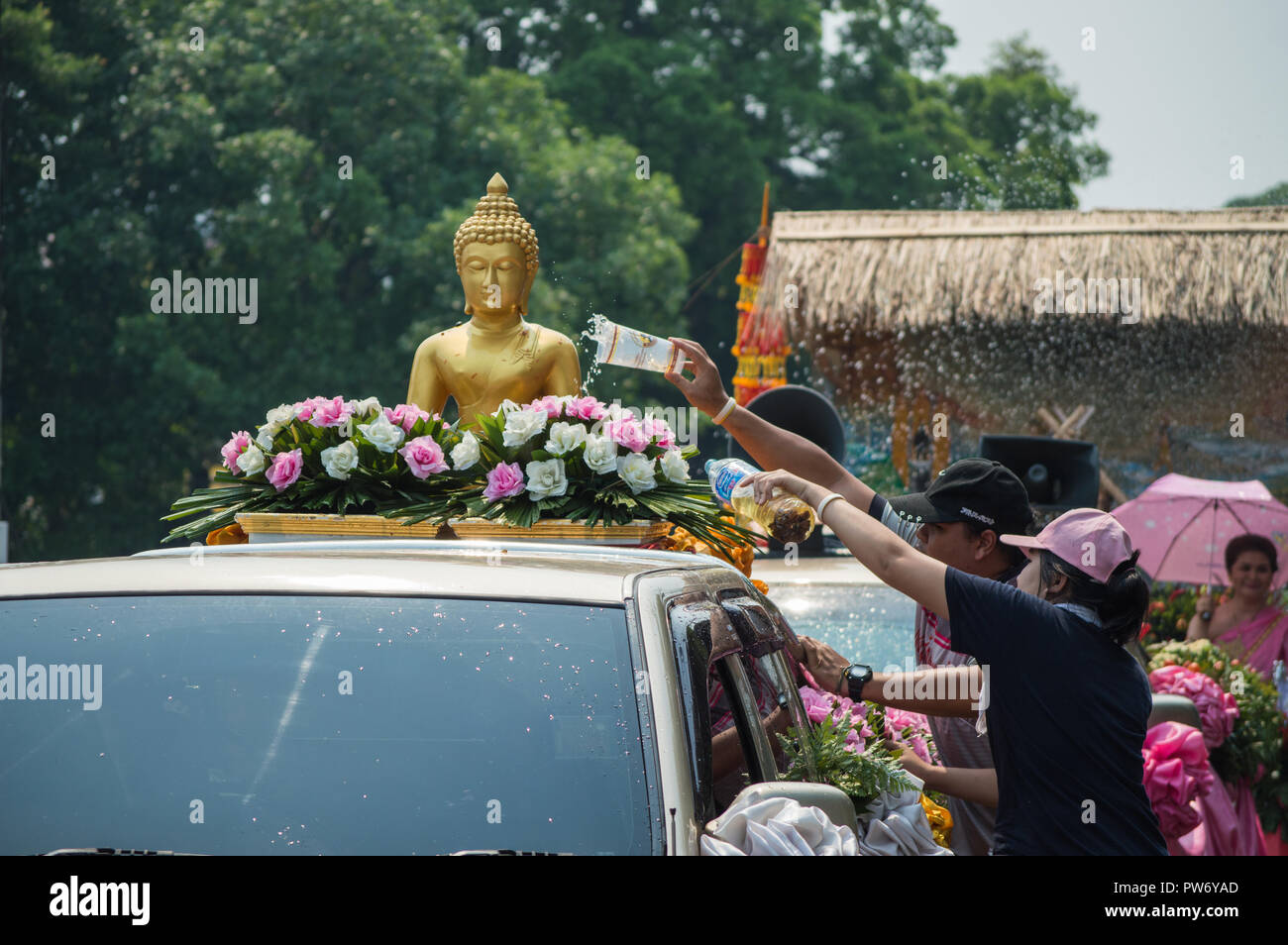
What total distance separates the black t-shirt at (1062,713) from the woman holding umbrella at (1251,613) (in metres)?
4.98

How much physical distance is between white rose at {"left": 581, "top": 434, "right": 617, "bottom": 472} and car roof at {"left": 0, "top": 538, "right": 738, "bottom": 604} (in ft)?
4.38

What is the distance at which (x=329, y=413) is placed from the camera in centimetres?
466

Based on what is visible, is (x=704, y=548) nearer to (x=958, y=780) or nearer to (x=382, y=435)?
(x=382, y=435)

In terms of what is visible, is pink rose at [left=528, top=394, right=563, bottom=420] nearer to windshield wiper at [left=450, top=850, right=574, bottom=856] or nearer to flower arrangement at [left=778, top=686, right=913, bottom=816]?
flower arrangement at [left=778, top=686, right=913, bottom=816]

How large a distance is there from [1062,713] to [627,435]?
1.83 meters

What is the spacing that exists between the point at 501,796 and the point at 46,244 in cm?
2306

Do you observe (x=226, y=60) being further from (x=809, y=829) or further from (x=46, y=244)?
(x=809, y=829)

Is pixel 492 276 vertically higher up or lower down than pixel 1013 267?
lower down

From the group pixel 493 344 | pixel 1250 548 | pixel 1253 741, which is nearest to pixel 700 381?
pixel 493 344

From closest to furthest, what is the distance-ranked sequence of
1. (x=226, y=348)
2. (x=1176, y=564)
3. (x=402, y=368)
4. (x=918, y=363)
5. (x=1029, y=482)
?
(x=1029, y=482)
(x=1176, y=564)
(x=918, y=363)
(x=226, y=348)
(x=402, y=368)

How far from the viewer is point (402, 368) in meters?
24.8

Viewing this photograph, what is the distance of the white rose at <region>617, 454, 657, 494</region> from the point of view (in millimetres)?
4387
